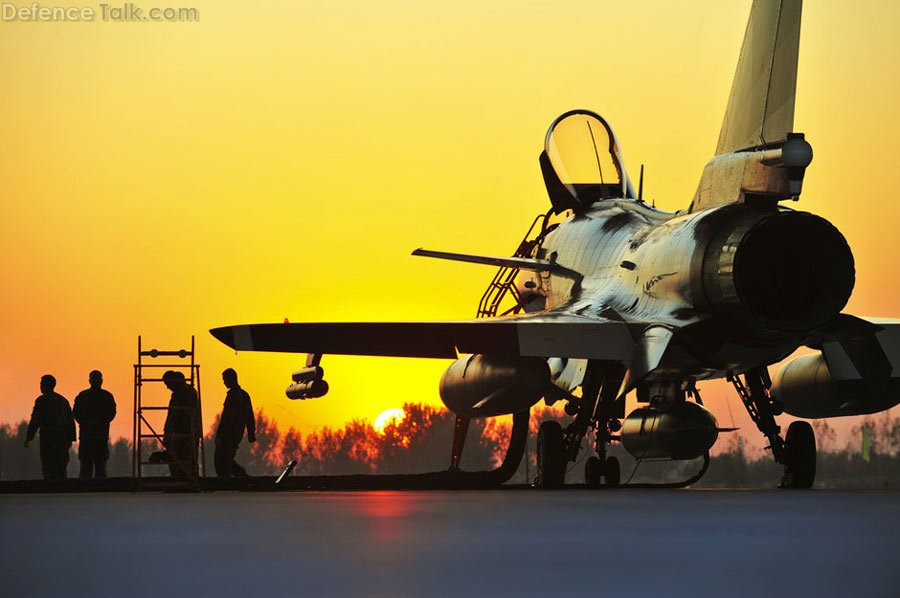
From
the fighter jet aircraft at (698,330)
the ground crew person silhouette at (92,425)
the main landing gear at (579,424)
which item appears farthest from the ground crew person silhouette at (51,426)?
the main landing gear at (579,424)

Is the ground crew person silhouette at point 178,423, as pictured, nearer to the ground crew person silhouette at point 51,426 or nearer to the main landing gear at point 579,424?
the ground crew person silhouette at point 51,426

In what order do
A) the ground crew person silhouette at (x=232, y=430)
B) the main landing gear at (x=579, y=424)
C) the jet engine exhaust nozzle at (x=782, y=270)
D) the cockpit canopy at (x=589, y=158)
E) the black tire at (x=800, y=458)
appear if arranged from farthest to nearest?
the cockpit canopy at (x=589, y=158) < the ground crew person silhouette at (x=232, y=430) < the black tire at (x=800, y=458) < the main landing gear at (x=579, y=424) < the jet engine exhaust nozzle at (x=782, y=270)

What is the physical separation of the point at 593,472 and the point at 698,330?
3897 millimetres

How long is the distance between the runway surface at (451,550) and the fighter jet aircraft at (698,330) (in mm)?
3297

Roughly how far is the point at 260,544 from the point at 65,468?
1520cm

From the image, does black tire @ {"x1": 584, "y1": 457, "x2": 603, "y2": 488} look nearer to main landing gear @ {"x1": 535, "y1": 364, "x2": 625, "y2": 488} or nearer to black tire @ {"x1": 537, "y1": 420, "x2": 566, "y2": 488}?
main landing gear @ {"x1": 535, "y1": 364, "x2": 625, "y2": 488}

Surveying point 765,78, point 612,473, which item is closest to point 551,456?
point 612,473

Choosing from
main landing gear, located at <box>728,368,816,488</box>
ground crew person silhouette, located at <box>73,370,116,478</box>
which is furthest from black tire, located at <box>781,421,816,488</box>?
ground crew person silhouette, located at <box>73,370,116,478</box>

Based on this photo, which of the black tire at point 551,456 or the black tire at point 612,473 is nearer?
the black tire at point 551,456

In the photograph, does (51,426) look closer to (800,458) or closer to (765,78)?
(800,458)

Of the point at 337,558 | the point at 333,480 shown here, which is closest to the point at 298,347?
the point at 333,480

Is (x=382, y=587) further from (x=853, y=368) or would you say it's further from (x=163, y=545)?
(x=853, y=368)

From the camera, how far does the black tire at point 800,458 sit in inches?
671

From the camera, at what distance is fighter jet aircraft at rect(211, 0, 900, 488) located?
14297 millimetres
